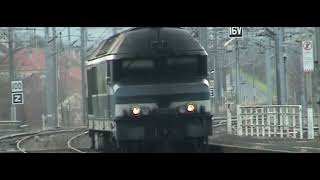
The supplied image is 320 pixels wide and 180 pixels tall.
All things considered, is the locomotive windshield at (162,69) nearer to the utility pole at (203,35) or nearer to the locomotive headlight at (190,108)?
the utility pole at (203,35)

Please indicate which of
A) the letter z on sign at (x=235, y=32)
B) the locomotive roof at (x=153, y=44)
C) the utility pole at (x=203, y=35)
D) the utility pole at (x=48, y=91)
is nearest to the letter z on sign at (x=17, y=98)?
the utility pole at (x=48, y=91)

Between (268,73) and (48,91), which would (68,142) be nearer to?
(48,91)

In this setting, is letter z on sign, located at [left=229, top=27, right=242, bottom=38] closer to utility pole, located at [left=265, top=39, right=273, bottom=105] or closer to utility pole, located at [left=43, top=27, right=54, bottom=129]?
utility pole, located at [left=265, top=39, right=273, bottom=105]

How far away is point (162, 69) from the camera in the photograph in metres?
13.1

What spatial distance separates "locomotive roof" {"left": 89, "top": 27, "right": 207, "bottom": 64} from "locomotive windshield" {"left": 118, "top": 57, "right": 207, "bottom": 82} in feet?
0.42

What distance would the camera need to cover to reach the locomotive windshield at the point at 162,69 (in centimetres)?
1305

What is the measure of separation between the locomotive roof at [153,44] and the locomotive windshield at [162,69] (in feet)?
0.42

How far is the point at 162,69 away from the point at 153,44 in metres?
Result: 0.46

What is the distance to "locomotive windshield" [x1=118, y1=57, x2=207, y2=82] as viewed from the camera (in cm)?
1305

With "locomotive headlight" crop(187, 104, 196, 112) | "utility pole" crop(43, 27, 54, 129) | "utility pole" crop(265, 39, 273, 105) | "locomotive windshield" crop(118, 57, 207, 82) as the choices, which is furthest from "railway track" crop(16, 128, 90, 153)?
"utility pole" crop(265, 39, 273, 105)

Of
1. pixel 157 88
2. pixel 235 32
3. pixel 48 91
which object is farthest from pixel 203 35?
pixel 48 91

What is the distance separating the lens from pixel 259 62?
14.0 metres
